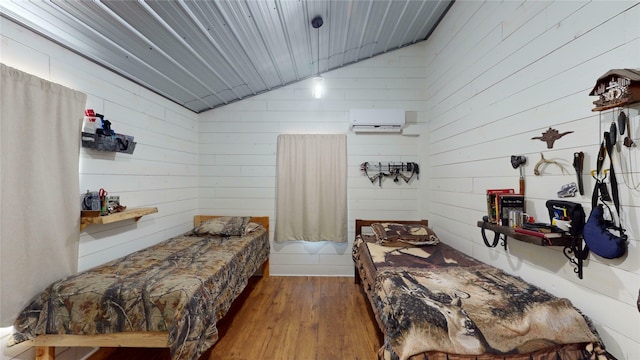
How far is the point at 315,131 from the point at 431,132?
1543mm

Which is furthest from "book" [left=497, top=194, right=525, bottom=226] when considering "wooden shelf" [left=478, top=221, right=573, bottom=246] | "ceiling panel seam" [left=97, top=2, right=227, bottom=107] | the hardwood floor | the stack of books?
"ceiling panel seam" [left=97, top=2, right=227, bottom=107]

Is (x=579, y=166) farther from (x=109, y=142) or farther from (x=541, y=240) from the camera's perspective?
(x=109, y=142)

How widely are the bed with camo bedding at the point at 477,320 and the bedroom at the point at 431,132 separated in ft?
0.54

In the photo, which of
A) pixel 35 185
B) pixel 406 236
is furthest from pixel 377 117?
pixel 35 185

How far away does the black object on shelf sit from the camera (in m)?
1.84

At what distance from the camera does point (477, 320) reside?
3.90 feet

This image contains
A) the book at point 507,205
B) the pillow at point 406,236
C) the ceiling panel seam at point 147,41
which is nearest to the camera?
the ceiling panel seam at point 147,41

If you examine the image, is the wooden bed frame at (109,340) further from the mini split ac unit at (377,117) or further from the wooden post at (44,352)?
the mini split ac unit at (377,117)

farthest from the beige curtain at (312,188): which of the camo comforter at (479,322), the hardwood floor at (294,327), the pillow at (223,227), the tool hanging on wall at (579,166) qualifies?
the tool hanging on wall at (579,166)

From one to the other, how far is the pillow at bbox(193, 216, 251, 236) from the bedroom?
1.13 feet

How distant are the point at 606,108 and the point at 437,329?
1290mm

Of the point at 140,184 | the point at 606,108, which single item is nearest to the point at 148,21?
the point at 140,184

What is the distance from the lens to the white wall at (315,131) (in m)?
3.36

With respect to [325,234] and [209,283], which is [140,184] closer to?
[209,283]
